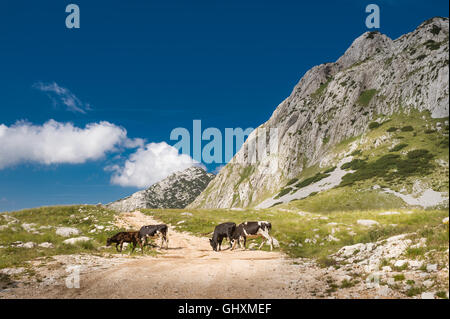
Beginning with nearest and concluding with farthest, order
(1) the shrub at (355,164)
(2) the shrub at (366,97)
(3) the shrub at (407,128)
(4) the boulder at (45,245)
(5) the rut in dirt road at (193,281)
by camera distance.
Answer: (5) the rut in dirt road at (193,281), (4) the boulder at (45,245), (3) the shrub at (407,128), (1) the shrub at (355,164), (2) the shrub at (366,97)

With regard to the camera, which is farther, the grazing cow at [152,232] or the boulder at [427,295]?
the grazing cow at [152,232]

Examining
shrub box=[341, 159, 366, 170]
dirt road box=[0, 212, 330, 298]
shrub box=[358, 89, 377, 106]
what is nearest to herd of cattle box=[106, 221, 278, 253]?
dirt road box=[0, 212, 330, 298]

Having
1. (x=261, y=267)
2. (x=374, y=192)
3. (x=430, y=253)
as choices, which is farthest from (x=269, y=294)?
(x=374, y=192)

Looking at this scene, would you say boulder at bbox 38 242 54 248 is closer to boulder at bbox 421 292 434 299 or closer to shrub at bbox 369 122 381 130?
boulder at bbox 421 292 434 299

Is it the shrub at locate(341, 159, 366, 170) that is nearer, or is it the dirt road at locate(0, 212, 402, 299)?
the dirt road at locate(0, 212, 402, 299)

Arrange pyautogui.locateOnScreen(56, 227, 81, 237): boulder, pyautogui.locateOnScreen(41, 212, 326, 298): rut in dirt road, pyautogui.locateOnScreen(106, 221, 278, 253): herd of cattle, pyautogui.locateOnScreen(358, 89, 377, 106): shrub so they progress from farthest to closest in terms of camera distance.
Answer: pyautogui.locateOnScreen(358, 89, 377, 106): shrub → pyautogui.locateOnScreen(56, 227, 81, 237): boulder → pyautogui.locateOnScreen(106, 221, 278, 253): herd of cattle → pyautogui.locateOnScreen(41, 212, 326, 298): rut in dirt road

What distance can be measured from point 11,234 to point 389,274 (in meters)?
28.6

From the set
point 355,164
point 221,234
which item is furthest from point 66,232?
point 355,164

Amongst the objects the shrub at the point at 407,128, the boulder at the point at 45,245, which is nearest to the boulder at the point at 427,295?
the boulder at the point at 45,245

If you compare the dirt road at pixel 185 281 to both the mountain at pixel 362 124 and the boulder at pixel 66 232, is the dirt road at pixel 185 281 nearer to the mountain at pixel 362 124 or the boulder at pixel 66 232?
the boulder at pixel 66 232

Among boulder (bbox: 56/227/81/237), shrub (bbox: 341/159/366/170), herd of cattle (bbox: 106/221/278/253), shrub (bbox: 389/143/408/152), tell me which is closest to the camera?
herd of cattle (bbox: 106/221/278/253)

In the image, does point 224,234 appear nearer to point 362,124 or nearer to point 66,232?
point 66,232
